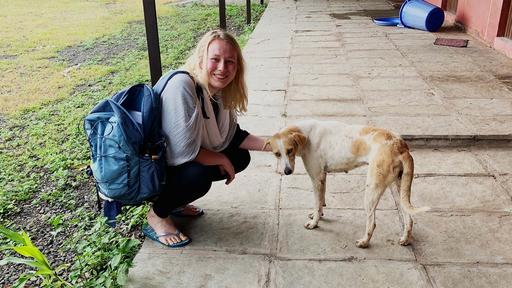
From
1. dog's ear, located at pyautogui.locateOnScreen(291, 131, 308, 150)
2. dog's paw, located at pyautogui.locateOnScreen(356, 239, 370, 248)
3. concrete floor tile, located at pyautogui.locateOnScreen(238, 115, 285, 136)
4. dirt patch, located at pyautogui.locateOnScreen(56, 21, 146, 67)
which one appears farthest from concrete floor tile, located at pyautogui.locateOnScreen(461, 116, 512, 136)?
dirt patch, located at pyautogui.locateOnScreen(56, 21, 146, 67)

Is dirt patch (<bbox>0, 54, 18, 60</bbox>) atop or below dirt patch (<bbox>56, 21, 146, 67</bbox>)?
atop

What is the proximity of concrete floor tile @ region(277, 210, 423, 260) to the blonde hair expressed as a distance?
2.58 feet

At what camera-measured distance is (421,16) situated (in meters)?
8.09

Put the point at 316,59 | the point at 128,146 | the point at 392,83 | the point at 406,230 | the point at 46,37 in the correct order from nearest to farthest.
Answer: the point at 128,146
the point at 406,230
the point at 392,83
the point at 316,59
the point at 46,37

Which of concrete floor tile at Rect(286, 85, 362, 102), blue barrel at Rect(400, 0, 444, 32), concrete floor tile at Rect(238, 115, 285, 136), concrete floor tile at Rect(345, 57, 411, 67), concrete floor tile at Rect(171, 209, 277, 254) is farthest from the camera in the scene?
blue barrel at Rect(400, 0, 444, 32)

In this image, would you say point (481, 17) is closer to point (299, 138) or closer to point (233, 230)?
point (299, 138)

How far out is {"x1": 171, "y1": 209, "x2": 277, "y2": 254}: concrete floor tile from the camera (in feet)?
8.72

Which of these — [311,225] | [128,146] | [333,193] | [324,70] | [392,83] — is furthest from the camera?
[324,70]

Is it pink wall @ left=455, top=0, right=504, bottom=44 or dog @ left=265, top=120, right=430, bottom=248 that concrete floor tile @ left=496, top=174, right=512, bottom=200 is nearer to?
dog @ left=265, top=120, right=430, bottom=248

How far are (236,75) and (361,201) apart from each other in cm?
119

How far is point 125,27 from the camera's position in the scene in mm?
11094

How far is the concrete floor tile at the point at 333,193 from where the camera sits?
3.06m

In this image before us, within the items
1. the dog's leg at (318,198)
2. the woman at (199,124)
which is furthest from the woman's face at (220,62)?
the dog's leg at (318,198)

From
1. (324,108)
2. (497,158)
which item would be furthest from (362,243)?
(324,108)
